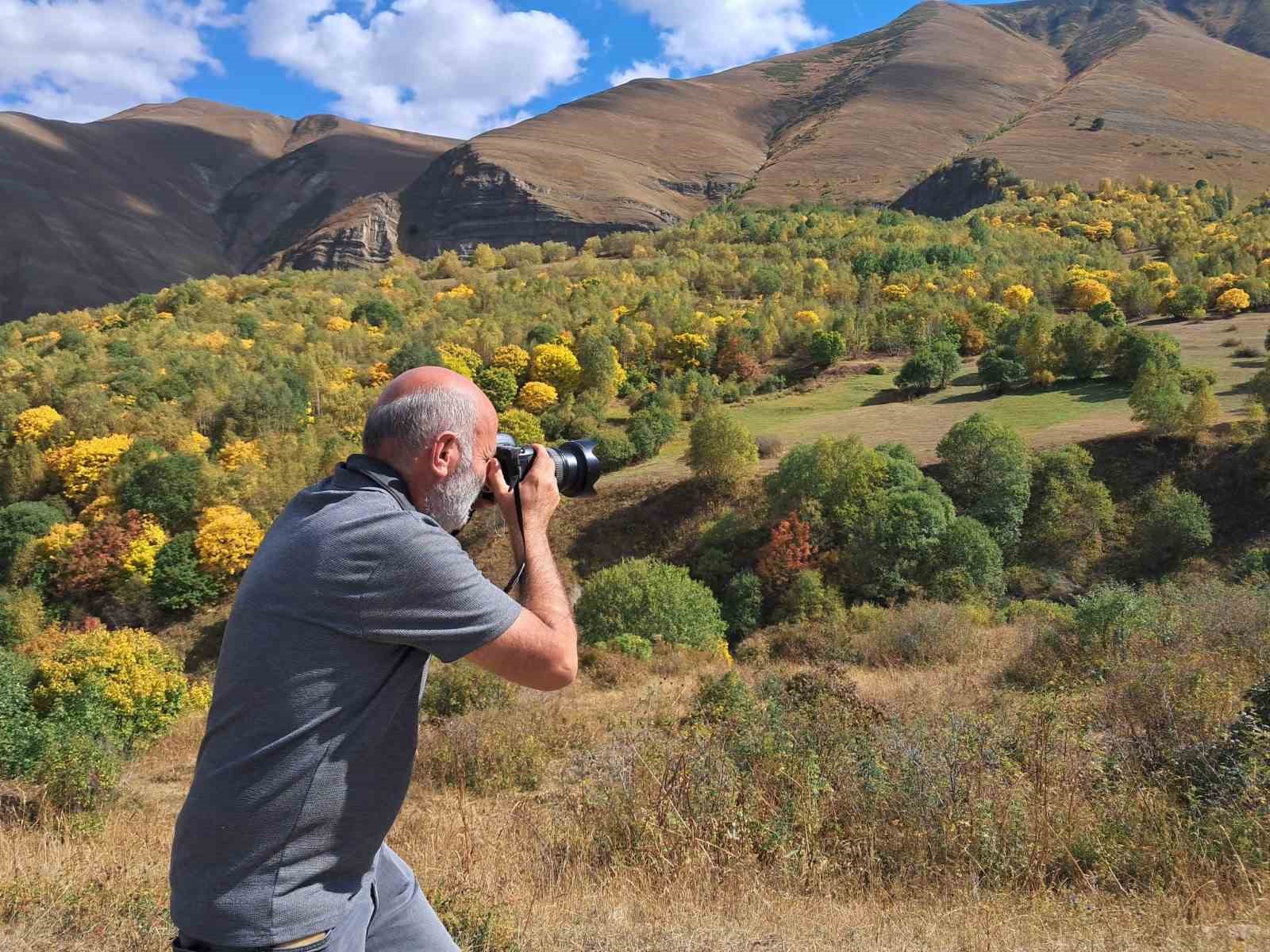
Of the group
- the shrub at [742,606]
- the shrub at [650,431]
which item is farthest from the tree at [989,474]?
the shrub at [650,431]

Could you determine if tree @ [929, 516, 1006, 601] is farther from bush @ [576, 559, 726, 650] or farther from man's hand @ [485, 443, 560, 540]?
man's hand @ [485, 443, 560, 540]

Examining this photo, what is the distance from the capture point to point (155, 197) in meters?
159

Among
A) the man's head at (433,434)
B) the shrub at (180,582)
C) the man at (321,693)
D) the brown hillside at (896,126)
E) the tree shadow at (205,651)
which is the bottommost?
the tree shadow at (205,651)

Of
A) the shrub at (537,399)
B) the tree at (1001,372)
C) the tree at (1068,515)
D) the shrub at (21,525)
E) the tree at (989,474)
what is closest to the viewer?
the tree at (1068,515)

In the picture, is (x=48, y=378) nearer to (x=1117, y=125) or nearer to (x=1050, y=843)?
(x=1050, y=843)

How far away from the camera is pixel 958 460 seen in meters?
26.7

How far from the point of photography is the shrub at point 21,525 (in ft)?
102

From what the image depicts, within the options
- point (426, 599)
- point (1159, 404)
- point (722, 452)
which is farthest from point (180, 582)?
point (1159, 404)

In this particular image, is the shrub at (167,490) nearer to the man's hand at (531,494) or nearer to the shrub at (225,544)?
the shrub at (225,544)

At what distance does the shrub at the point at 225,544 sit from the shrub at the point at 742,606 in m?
16.0

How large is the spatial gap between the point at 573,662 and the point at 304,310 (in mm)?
61064

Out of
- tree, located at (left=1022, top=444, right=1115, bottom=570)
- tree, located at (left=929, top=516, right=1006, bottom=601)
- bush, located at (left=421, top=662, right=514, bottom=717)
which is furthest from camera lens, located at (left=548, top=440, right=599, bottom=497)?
tree, located at (left=1022, top=444, right=1115, bottom=570)

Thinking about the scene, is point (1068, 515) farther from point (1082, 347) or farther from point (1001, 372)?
point (1082, 347)

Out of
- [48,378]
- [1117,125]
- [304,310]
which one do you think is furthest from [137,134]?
[1117,125]
